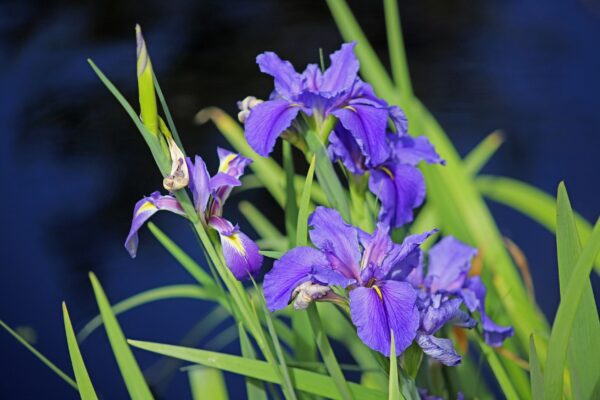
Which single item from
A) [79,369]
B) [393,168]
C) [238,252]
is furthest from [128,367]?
[393,168]

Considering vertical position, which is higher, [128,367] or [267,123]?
[267,123]

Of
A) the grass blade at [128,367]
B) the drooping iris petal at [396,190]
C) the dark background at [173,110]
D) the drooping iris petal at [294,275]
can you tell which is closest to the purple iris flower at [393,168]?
the drooping iris petal at [396,190]

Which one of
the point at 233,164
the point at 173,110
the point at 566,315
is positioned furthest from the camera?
the point at 173,110

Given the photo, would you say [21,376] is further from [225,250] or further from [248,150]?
[225,250]

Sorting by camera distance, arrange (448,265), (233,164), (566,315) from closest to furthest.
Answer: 1. (566,315)
2. (233,164)
3. (448,265)

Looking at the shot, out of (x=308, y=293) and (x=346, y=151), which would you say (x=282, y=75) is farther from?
(x=308, y=293)

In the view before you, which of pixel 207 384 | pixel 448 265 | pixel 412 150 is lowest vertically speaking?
pixel 207 384

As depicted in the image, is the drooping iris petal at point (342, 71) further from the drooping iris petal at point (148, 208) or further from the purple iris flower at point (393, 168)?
the drooping iris petal at point (148, 208)
